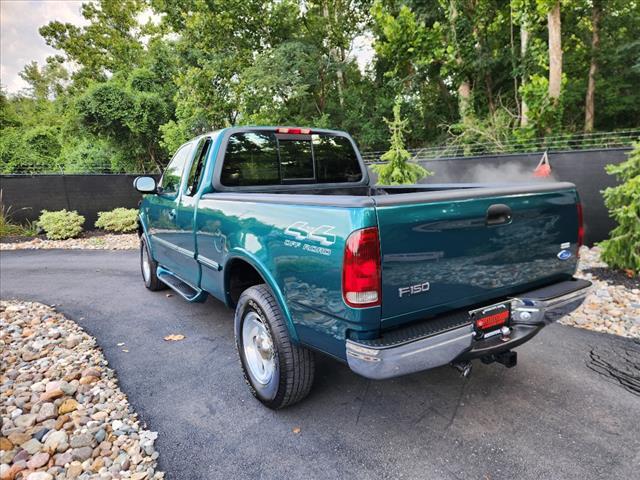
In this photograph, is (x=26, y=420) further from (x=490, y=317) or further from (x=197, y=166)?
(x=490, y=317)

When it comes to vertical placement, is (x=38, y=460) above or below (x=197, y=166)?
below

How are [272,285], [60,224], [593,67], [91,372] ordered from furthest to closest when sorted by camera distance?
[593,67] < [60,224] < [91,372] < [272,285]

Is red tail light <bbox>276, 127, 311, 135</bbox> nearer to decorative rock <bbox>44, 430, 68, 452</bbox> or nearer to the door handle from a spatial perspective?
the door handle

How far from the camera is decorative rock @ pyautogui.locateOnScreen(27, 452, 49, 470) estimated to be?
2241 mm

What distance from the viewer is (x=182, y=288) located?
420 centimetres

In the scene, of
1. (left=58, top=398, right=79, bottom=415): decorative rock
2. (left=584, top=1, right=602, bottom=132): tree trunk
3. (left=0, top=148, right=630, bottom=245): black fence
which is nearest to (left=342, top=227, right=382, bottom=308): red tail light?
(left=58, top=398, right=79, bottom=415): decorative rock

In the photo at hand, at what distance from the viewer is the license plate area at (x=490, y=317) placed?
7.27ft

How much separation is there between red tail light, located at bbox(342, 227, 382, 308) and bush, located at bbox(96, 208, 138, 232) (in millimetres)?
10556

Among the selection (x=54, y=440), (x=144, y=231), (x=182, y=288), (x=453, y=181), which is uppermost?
(x=453, y=181)

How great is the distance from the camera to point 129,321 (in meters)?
4.53

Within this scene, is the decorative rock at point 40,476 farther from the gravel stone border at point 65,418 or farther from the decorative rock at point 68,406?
the decorative rock at point 68,406

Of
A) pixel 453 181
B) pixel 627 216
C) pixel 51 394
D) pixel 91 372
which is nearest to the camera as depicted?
pixel 51 394

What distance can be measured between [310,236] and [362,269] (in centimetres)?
40

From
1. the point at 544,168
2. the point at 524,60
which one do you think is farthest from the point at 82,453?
the point at 524,60
